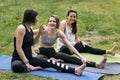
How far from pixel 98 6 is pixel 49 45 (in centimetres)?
757

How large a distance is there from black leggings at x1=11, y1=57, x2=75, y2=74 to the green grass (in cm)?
13

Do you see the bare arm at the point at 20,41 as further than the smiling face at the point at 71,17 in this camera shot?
No

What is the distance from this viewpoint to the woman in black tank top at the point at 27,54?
6.64 metres

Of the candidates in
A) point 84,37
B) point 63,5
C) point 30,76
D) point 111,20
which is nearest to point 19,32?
point 30,76

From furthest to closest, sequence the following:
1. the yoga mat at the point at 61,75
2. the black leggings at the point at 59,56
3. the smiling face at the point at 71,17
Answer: the smiling face at the point at 71,17, the black leggings at the point at 59,56, the yoga mat at the point at 61,75

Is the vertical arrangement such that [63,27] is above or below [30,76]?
above

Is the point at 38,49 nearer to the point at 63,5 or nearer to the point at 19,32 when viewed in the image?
the point at 19,32

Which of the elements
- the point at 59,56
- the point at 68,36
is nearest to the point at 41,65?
the point at 59,56

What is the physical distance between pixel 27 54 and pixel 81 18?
18.8ft

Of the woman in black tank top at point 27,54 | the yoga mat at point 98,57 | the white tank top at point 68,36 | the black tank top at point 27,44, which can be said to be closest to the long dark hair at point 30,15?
the woman in black tank top at point 27,54

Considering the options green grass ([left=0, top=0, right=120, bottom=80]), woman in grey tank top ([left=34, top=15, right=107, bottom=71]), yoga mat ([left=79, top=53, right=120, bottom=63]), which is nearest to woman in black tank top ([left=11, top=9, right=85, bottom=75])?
green grass ([left=0, top=0, right=120, bottom=80])

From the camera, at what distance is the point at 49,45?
7352 mm

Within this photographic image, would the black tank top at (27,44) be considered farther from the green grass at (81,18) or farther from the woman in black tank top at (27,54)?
the green grass at (81,18)

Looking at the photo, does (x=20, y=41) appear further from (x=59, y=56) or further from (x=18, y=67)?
(x=59, y=56)
